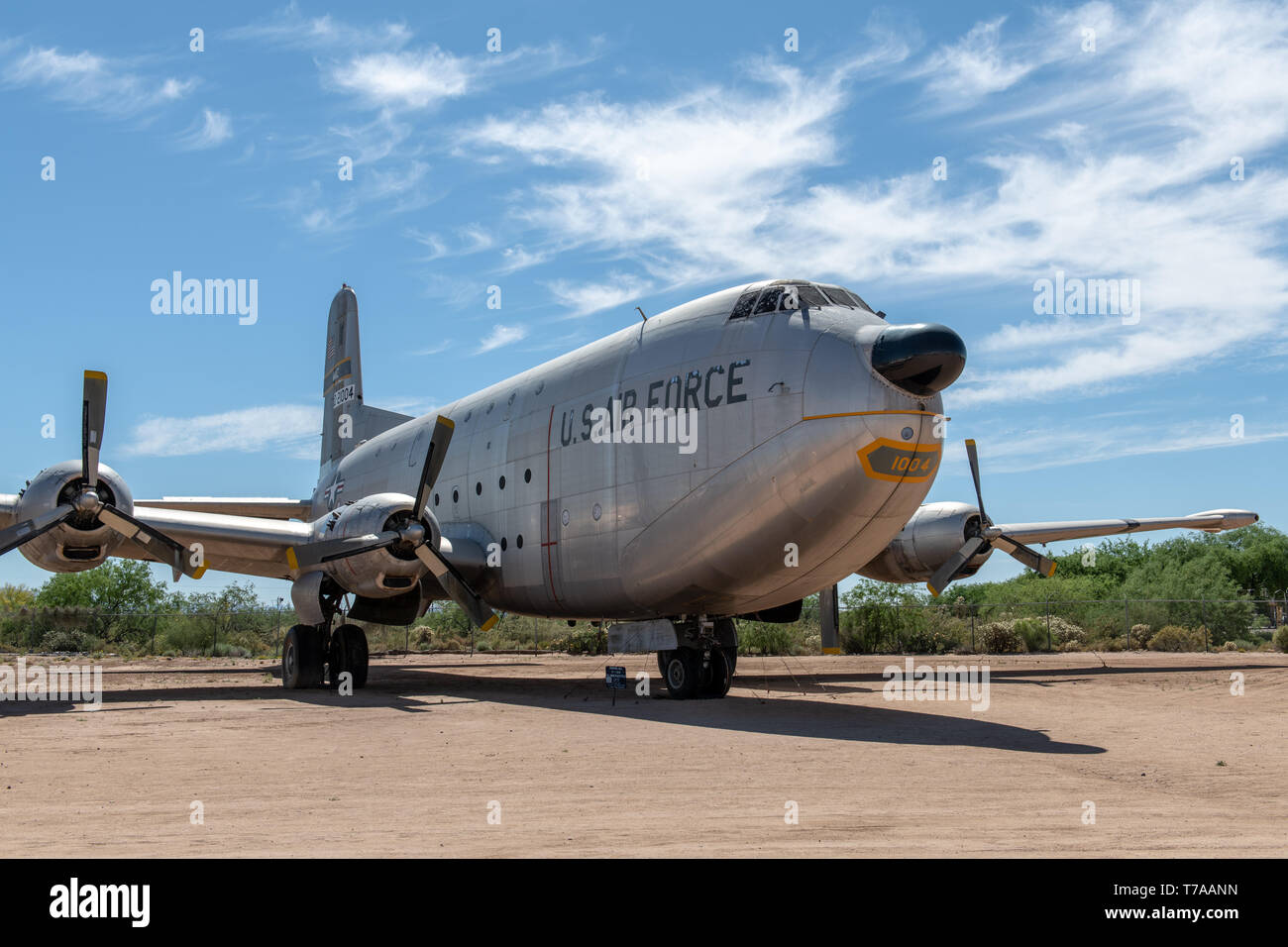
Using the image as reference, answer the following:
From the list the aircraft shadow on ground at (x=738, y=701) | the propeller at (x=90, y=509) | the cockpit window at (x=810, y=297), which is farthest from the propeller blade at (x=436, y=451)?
the cockpit window at (x=810, y=297)

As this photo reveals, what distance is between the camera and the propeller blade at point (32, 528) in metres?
16.3

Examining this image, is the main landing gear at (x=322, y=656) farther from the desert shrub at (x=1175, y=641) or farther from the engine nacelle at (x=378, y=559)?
the desert shrub at (x=1175, y=641)

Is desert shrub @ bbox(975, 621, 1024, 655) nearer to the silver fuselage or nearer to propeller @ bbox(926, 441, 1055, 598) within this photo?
propeller @ bbox(926, 441, 1055, 598)

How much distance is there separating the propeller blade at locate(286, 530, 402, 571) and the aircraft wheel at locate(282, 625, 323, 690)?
83.9 inches

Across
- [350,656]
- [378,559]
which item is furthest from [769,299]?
[350,656]

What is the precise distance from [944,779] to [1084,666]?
65.7 feet

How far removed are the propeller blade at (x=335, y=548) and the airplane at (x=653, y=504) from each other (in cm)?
4

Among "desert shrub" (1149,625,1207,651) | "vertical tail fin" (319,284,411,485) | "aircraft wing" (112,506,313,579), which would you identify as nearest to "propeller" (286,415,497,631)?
"aircraft wing" (112,506,313,579)

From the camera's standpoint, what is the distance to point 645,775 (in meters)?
9.45

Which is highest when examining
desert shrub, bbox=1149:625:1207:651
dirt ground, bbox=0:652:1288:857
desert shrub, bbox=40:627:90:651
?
dirt ground, bbox=0:652:1288:857

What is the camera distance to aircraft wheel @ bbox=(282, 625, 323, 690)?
19969 millimetres

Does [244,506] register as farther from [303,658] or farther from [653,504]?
[653,504]

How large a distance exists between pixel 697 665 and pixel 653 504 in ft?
8.76
